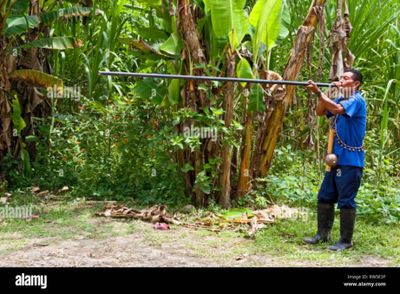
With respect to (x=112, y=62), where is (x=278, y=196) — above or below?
below

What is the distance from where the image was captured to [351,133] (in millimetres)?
5102

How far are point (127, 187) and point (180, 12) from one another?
2.10 m

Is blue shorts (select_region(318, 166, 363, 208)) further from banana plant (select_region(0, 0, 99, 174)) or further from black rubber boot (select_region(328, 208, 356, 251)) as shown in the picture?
banana plant (select_region(0, 0, 99, 174))

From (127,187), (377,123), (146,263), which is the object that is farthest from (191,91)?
(377,123)

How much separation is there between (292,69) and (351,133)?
1.63 metres

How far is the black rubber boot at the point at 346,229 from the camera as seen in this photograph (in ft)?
16.7

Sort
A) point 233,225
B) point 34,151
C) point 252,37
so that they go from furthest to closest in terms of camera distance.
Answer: point 34,151 → point 252,37 → point 233,225

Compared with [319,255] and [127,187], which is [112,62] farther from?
[319,255]

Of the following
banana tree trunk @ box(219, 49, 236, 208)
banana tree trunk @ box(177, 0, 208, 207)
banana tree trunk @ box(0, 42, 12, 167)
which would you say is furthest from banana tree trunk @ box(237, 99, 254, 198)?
banana tree trunk @ box(0, 42, 12, 167)

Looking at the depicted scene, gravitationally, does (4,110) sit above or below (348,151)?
above

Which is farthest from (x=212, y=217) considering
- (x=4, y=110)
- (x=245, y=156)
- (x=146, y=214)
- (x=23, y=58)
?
(x=23, y=58)

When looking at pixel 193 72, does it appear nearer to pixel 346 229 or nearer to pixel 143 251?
pixel 143 251

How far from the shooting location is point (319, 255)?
16.0 ft

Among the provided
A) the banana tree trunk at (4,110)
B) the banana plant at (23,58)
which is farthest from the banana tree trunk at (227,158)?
the banana tree trunk at (4,110)
